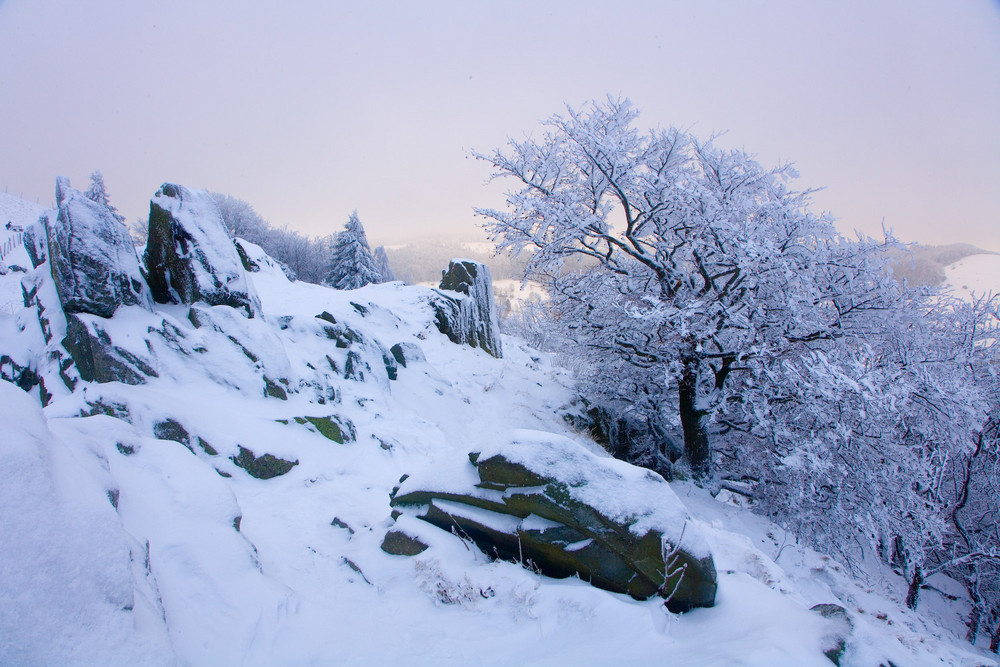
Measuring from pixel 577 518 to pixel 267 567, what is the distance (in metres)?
2.73

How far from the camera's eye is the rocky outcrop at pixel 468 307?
15.7 meters

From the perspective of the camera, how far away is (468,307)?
16.7 m

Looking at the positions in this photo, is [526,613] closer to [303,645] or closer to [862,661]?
[303,645]

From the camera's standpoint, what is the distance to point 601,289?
415 inches

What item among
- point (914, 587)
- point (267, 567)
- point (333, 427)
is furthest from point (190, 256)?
point (914, 587)

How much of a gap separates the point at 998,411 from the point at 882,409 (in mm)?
4397

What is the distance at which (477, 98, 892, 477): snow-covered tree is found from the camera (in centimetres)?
871

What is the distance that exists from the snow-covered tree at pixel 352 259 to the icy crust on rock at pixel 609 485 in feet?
97.5

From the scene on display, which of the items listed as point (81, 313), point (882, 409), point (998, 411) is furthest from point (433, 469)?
point (998, 411)

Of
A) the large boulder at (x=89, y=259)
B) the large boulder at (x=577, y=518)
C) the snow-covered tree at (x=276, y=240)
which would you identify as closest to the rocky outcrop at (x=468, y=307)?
the large boulder at (x=89, y=259)

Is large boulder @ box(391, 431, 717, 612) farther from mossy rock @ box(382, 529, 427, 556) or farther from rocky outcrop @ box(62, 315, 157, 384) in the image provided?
rocky outcrop @ box(62, 315, 157, 384)

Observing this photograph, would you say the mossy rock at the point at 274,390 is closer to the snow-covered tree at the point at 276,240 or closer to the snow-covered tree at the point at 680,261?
the snow-covered tree at the point at 680,261

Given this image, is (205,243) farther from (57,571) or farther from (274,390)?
(57,571)

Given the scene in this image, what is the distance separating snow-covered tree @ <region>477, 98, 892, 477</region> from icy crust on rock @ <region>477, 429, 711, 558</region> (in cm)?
487
